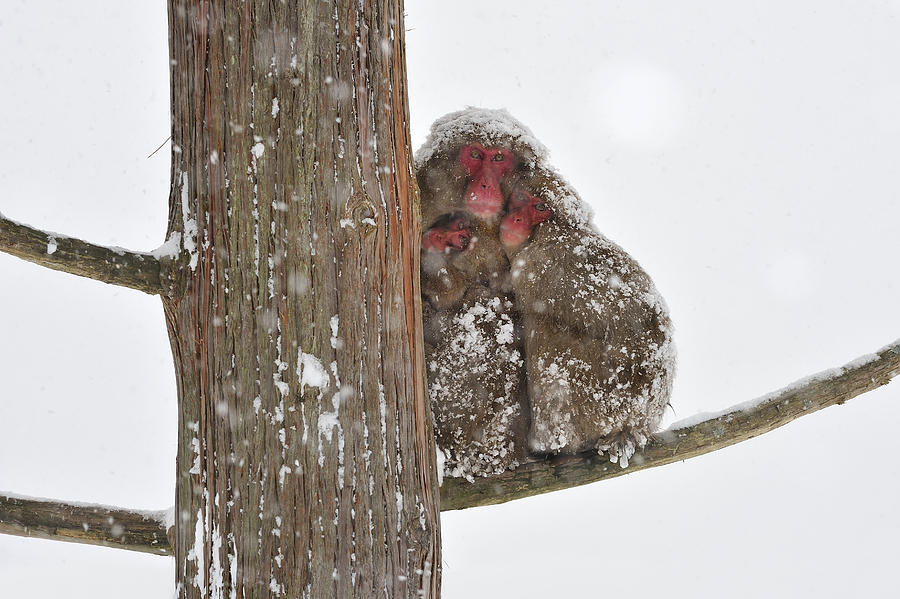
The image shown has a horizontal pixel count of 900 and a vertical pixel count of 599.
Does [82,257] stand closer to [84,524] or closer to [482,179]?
[84,524]

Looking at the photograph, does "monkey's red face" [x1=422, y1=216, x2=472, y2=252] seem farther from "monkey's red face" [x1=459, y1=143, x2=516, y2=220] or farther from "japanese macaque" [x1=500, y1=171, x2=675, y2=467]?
"japanese macaque" [x1=500, y1=171, x2=675, y2=467]

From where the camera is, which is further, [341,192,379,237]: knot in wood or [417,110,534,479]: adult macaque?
[417,110,534,479]: adult macaque

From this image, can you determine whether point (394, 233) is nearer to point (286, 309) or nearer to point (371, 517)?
point (286, 309)

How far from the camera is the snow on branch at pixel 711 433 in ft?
8.21

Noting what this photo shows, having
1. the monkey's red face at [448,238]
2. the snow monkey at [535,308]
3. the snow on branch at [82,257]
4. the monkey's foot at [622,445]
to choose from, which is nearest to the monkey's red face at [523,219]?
the snow monkey at [535,308]

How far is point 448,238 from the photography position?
9.04 ft

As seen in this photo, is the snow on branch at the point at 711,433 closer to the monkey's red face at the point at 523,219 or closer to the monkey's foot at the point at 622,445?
the monkey's foot at the point at 622,445

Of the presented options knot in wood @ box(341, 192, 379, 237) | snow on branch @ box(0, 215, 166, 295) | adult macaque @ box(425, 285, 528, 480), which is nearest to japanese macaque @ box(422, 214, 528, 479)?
adult macaque @ box(425, 285, 528, 480)

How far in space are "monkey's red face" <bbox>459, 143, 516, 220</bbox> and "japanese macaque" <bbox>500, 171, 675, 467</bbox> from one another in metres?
0.19

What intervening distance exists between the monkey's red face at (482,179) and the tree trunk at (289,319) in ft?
3.38

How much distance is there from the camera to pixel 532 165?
9.27 ft

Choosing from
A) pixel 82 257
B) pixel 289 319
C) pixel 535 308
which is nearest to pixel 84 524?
pixel 82 257

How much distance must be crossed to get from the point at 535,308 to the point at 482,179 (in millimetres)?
488

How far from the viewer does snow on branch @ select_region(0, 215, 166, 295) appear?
1.66m
